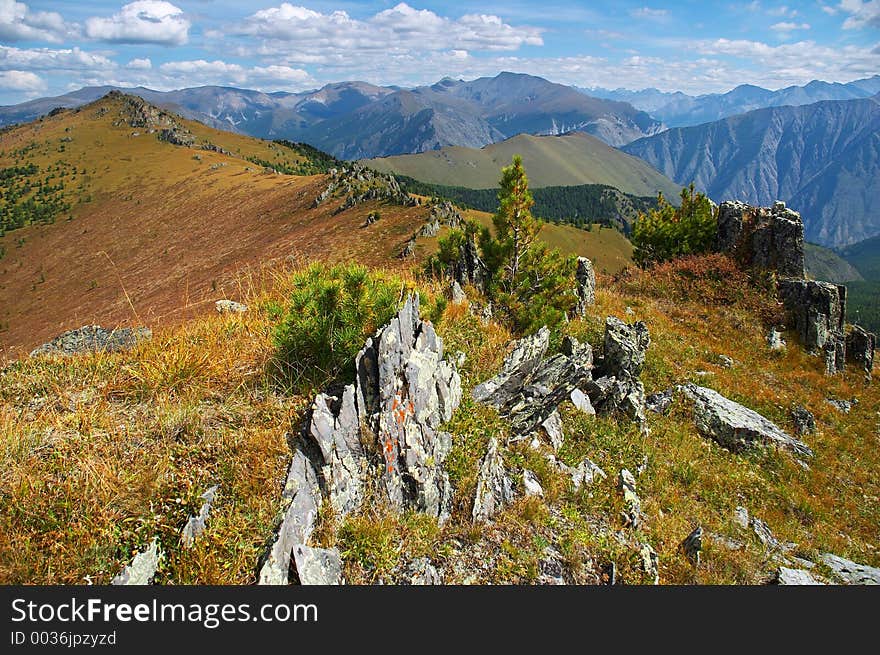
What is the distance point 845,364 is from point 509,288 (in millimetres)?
16608

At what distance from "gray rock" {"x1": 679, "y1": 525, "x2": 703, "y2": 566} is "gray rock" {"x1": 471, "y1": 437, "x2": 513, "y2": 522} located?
275 cm

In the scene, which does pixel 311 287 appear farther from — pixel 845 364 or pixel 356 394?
pixel 845 364

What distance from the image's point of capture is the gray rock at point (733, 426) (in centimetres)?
1182

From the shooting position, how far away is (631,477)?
826cm

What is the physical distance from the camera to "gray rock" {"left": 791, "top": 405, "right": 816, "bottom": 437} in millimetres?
14148

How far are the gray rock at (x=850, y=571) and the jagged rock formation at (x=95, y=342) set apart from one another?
39.8 ft

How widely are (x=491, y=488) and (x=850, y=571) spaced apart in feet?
22.8

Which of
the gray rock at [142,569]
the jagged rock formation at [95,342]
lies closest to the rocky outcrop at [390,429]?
the gray rock at [142,569]

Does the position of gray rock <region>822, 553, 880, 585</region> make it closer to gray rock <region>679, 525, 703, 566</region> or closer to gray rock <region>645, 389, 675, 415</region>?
gray rock <region>679, 525, 703, 566</region>

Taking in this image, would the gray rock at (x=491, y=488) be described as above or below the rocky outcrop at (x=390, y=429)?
below

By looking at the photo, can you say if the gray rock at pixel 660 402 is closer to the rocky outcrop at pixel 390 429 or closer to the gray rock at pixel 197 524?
the rocky outcrop at pixel 390 429

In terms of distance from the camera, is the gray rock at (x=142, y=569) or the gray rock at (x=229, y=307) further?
the gray rock at (x=229, y=307)

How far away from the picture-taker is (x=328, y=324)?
6.61 m

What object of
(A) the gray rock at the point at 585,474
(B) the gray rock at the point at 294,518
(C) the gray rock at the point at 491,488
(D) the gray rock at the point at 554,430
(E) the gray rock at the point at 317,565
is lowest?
(A) the gray rock at the point at 585,474
